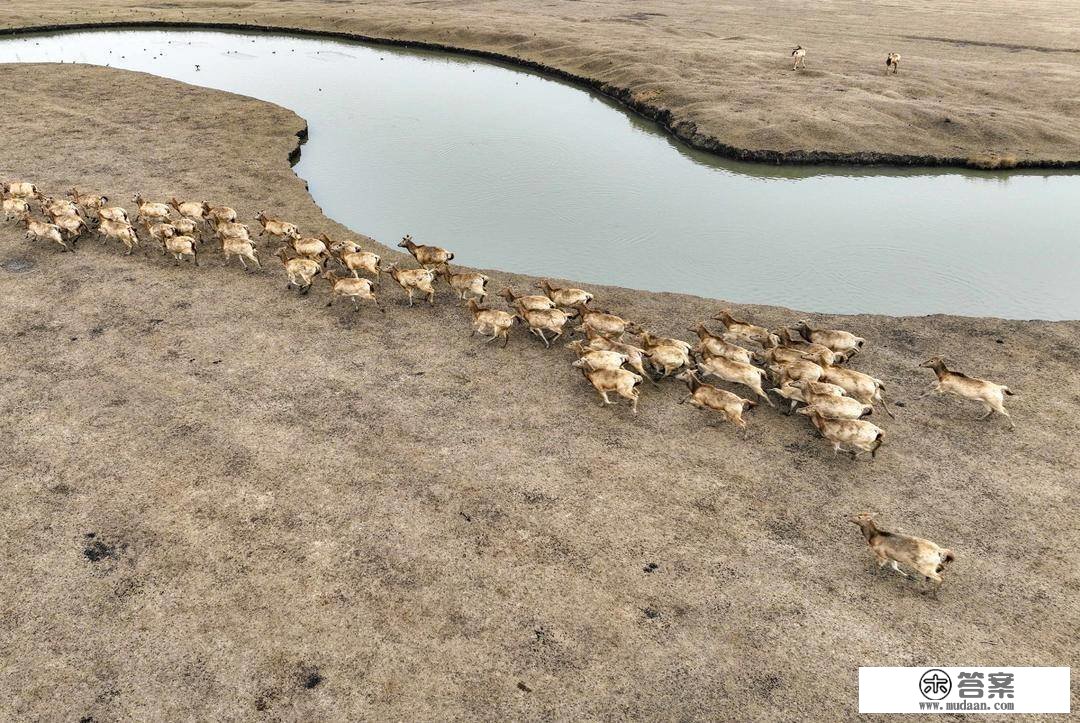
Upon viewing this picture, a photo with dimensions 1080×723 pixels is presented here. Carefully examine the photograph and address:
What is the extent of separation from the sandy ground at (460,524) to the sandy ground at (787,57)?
1744 cm

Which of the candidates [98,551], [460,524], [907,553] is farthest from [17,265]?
[907,553]

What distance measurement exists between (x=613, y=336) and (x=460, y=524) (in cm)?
635

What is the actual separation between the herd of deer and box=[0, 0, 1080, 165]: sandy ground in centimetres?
1711

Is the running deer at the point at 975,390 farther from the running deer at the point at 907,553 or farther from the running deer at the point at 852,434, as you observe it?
the running deer at the point at 907,553

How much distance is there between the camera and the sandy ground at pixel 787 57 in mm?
29344

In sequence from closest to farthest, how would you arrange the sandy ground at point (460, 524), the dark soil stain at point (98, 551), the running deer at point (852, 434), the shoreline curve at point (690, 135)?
the sandy ground at point (460, 524) → the dark soil stain at point (98, 551) → the running deer at point (852, 434) → the shoreline curve at point (690, 135)

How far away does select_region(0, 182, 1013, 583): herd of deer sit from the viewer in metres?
11.9

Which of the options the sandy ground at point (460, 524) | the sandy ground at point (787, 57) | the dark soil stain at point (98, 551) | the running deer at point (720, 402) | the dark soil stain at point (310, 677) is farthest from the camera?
the sandy ground at point (787, 57)

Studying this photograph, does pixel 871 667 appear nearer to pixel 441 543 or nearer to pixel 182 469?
pixel 441 543

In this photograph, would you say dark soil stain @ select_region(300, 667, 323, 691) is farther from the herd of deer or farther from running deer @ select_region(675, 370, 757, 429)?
running deer @ select_region(675, 370, 757, 429)

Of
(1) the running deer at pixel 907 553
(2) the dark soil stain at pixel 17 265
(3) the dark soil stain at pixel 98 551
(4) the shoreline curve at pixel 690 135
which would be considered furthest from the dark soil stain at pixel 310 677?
(4) the shoreline curve at pixel 690 135

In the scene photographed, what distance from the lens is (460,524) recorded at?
1011cm

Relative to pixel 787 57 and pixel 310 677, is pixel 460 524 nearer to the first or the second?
pixel 310 677

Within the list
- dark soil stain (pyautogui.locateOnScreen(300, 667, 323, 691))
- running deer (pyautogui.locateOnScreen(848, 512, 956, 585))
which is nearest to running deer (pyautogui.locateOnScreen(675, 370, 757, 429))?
running deer (pyautogui.locateOnScreen(848, 512, 956, 585))
